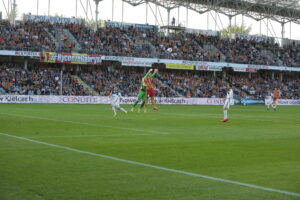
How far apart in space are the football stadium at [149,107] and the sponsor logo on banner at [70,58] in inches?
5.0

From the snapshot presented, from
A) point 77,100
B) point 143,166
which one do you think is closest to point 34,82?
point 77,100

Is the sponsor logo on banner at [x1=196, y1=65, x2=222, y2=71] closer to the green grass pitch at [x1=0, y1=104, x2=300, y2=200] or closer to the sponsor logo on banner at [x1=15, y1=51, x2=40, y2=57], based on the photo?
the sponsor logo on banner at [x1=15, y1=51, x2=40, y2=57]

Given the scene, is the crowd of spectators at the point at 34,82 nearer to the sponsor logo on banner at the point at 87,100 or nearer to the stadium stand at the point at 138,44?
the sponsor logo on banner at the point at 87,100

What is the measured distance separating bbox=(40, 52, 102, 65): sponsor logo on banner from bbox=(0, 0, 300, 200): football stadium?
13 cm

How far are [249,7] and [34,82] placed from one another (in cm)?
3753

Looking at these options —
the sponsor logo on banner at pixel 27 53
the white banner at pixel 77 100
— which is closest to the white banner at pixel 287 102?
the white banner at pixel 77 100

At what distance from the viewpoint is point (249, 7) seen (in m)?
74.8

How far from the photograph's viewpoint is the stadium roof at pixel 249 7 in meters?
71.0

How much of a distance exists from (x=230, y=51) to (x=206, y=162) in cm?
6628

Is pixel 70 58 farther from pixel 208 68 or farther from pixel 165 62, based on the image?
pixel 208 68

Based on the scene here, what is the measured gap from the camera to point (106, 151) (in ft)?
40.7

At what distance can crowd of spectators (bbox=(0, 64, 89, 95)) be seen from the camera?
5247 centimetres

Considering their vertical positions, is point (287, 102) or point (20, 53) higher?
point (20, 53)

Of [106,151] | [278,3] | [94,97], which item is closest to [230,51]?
[278,3]
